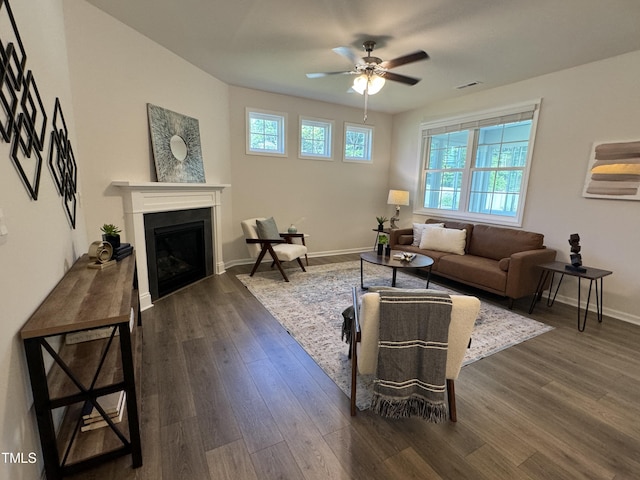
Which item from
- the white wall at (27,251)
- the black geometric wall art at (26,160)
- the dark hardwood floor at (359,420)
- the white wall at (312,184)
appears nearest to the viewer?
the white wall at (27,251)

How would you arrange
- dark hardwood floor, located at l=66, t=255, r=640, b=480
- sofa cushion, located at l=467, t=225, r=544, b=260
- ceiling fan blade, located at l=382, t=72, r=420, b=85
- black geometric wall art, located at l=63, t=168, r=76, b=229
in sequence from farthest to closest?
sofa cushion, located at l=467, t=225, r=544, b=260 < ceiling fan blade, located at l=382, t=72, r=420, b=85 < black geometric wall art, located at l=63, t=168, r=76, b=229 < dark hardwood floor, located at l=66, t=255, r=640, b=480

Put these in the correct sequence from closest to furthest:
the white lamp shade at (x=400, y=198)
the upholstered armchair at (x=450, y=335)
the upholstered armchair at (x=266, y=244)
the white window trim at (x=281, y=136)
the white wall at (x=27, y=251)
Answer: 1. the white wall at (x=27, y=251)
2. the upholstered armchair at (x=450, y=335)
3. the upholstered armchair at (x=266, y=244)
4. the white window trim at (x=281, y=136)
5. the white lamp shade at (x=400, y=198)

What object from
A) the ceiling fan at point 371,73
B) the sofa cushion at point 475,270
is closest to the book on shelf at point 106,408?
the ceiling fan at point 371,73

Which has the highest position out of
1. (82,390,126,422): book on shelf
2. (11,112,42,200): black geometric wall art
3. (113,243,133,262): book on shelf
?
(11,112,42,200): black geometric wall art

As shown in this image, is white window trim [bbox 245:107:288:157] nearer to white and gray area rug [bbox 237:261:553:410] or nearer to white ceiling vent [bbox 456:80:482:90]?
white and gray area rug [bbox 237:261:553:410]

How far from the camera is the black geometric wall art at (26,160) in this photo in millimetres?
1317

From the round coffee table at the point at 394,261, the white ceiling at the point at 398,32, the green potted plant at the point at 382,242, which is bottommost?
the round coffee table at the point at 394,261

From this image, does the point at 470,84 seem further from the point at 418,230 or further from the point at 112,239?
the point at 112,239

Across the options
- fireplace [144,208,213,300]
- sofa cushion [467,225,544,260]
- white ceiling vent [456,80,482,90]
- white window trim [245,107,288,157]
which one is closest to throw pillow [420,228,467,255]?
sofa cushion [467,225,544,260]

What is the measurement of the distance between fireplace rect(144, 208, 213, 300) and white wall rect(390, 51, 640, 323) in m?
4.33

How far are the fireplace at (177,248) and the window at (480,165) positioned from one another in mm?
3726

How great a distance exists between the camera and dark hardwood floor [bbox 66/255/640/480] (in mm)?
1436

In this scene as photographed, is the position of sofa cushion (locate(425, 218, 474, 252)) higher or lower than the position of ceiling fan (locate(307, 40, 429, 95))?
lower

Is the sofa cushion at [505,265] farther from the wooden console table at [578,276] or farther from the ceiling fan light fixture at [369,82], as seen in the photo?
the ceiling fan light fixture at [369,82]
